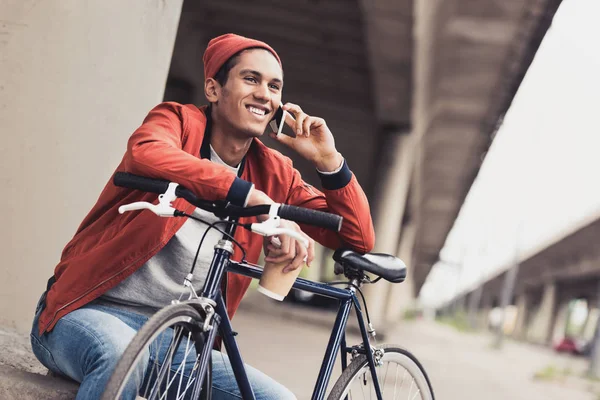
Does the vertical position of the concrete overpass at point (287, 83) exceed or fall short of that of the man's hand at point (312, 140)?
it exceeds it

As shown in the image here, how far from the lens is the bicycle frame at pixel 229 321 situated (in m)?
2.30

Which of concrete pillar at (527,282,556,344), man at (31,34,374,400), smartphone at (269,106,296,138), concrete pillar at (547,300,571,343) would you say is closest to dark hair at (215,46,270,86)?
man at (31,34,374,400)

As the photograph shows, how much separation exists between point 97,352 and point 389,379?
4.39 ft

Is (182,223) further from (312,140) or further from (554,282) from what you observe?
(554,282)

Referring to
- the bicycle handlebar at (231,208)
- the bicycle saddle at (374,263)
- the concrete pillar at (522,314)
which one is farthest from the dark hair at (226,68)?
the concrete pillar at (522,314)

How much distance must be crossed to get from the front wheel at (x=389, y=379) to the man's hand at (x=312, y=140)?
2.72ft

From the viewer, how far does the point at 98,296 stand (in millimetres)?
2541

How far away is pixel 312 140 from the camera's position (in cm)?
288

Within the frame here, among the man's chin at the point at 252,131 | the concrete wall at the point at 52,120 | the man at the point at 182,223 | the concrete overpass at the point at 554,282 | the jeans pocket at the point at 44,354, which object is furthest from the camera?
the concrete overpass at the point at 554,282

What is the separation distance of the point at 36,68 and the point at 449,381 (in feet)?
28.2

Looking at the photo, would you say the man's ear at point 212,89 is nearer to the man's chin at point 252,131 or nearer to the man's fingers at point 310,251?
the man's chin at point 252,131

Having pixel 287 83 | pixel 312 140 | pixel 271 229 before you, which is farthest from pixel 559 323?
pixel 271 229

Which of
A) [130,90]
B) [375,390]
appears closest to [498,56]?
[130,90]

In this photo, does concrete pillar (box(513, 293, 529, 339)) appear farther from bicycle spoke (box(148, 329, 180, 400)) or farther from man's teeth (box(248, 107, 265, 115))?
bicycle spoke (box(148, 329, 180, 400))
